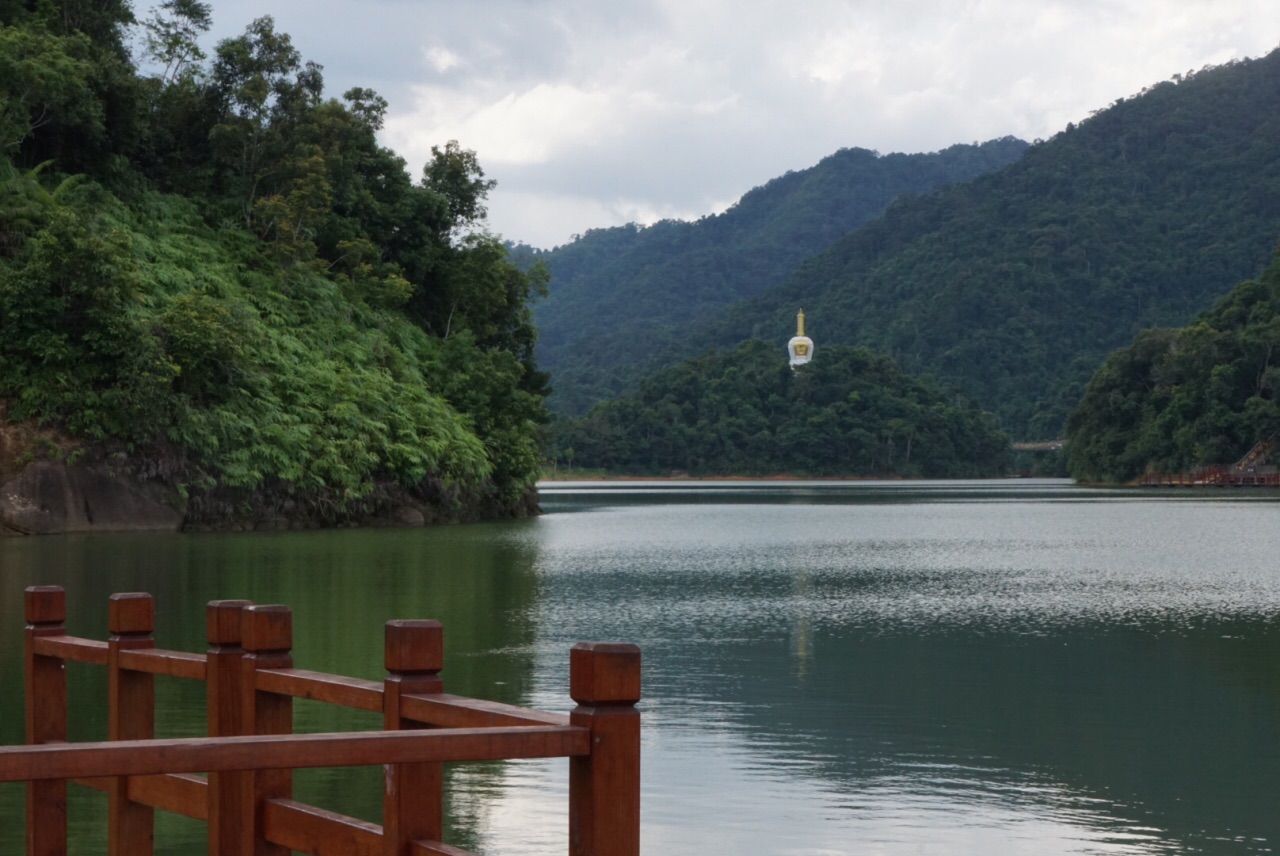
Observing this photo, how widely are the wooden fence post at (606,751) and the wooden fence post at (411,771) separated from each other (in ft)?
1.67

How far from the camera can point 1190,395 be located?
91.2 metres

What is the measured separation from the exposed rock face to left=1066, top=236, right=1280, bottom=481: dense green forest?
2669 inches

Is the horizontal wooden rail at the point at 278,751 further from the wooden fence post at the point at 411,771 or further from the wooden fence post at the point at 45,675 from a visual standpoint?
the wooden fence post at the point at 45,675

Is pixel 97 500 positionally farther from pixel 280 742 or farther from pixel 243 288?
pixel 280 742

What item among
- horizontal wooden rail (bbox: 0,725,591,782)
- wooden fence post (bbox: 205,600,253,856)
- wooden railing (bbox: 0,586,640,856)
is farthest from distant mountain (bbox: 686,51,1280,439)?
horizontal wooden rail (bbox: 0,725,591,782)

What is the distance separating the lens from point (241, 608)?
4.97m

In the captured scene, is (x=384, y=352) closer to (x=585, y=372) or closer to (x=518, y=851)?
(x=518, y=851)

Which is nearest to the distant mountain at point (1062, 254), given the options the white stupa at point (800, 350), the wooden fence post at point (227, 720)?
the white stupa at point (800, 350)

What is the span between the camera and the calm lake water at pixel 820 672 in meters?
8.54

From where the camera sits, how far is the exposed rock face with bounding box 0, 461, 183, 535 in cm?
3381

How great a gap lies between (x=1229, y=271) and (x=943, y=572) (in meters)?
125

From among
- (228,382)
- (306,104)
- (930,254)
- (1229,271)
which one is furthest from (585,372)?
(228,382)

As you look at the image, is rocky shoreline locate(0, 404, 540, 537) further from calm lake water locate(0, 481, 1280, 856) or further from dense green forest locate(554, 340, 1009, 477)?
dense green forest locate(554, 340, 1009, 477)

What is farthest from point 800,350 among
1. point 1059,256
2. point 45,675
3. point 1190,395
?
point 45,675
